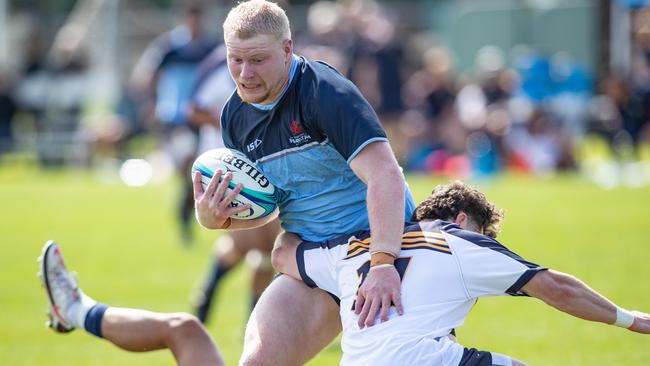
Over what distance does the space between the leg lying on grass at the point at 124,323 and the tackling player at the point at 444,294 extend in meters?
0.94

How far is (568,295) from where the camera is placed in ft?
14.9

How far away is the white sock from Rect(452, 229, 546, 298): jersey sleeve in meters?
2.18

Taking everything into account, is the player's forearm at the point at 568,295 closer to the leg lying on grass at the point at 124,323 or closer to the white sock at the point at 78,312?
the leg lying on grass at the point at 124,323

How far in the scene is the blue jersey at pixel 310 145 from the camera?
4.84m

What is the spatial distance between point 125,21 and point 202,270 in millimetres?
23305

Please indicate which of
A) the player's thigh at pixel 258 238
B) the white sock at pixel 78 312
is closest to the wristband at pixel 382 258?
the white sock at pixel 78 312

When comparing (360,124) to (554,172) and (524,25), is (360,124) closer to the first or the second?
(554,172)

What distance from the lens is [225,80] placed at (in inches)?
371

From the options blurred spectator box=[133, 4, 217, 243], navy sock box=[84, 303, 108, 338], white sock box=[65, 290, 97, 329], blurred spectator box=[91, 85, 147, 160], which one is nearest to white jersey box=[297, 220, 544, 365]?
navy sock box=[84, 303, 108, 338]

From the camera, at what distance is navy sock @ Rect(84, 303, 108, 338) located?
18.8ft

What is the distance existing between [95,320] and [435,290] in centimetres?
200

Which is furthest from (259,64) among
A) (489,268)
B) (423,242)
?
(489,268)

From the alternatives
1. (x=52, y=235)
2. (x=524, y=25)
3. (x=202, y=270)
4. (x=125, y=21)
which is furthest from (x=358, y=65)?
(x=125, y=21)

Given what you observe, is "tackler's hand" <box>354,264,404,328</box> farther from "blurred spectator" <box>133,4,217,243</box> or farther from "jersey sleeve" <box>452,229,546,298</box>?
"blurred spectator" <box>133,4,217,243</box>
